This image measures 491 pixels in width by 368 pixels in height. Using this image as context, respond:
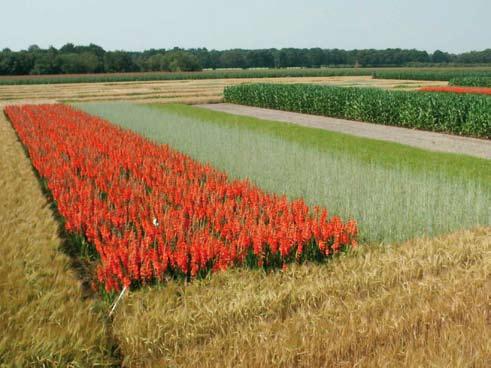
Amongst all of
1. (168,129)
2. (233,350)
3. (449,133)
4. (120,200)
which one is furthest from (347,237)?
(449,133)

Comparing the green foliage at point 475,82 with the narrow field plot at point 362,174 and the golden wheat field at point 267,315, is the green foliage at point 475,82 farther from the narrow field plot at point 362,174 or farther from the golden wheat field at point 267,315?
the golden wheat field at point 267,315

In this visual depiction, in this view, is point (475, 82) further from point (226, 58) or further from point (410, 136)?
point (226, 58)

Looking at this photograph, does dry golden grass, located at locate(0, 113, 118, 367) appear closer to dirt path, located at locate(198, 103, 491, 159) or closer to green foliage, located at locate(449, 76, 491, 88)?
dirt path, located at locate(198, 103, 491, 159)

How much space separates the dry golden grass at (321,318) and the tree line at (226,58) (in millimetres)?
88933

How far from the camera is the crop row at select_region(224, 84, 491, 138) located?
2036 centimetres

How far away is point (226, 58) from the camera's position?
5846 inches

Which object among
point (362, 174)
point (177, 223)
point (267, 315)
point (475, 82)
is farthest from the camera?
point (475, 82)

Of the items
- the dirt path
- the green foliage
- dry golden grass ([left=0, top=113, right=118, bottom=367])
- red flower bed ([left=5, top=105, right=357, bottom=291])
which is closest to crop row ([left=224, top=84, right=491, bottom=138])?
the dirt path

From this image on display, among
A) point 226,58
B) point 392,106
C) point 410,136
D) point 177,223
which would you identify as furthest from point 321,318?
point 226,58

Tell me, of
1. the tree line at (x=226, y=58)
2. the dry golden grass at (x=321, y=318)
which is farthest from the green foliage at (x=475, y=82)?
the tree line at (x=226, y=58)

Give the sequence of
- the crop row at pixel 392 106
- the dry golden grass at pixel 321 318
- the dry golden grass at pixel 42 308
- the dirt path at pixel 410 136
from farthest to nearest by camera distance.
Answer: the crop row at pixel 392 106, the dirt path at pixel 410 136, the dry golden grass at pixel 321 318, the dry golden grass at pixel 42 308

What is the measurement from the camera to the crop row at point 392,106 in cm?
2036

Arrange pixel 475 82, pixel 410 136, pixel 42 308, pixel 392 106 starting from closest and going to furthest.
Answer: pixel 42 308
pixel 410 136
pixel 392 106
pixel 475 82

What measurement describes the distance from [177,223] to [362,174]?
16.8ft
